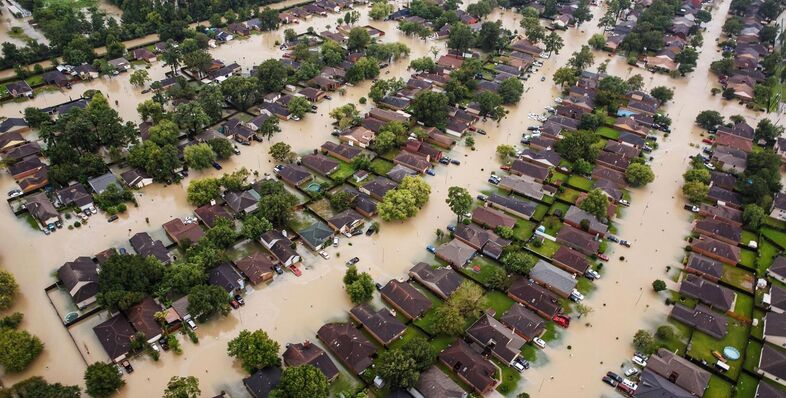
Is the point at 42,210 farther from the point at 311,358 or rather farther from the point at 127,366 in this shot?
the point at 311,358

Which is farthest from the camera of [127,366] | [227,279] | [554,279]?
[554,279]

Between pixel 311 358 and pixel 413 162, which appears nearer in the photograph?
pixel 311 358

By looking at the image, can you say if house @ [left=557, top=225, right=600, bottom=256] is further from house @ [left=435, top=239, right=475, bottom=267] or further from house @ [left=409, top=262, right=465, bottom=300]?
house @ [left=409, top=262, right=465, bottom=300]

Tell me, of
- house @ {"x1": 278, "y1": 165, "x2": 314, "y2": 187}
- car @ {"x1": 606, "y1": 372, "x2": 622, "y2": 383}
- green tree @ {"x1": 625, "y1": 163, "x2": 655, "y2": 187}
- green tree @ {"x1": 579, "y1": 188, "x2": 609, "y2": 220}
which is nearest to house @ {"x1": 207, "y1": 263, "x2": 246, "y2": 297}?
house @ {"x1": 278, "y1": 165, "x2": 314, "y2": 187}

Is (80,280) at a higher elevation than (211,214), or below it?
higher

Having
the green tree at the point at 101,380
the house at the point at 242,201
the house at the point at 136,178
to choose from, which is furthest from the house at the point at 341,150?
the green tree at the point at 101,380

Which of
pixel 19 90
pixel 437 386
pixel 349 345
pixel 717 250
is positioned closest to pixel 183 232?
pixel 349 345

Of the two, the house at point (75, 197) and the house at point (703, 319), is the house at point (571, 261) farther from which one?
the house at point (75, 197)

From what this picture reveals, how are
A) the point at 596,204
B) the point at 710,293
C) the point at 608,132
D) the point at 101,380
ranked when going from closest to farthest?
the point at 101,380 → the point at 710,293 → the point at 596,204 → the point at 608,132
